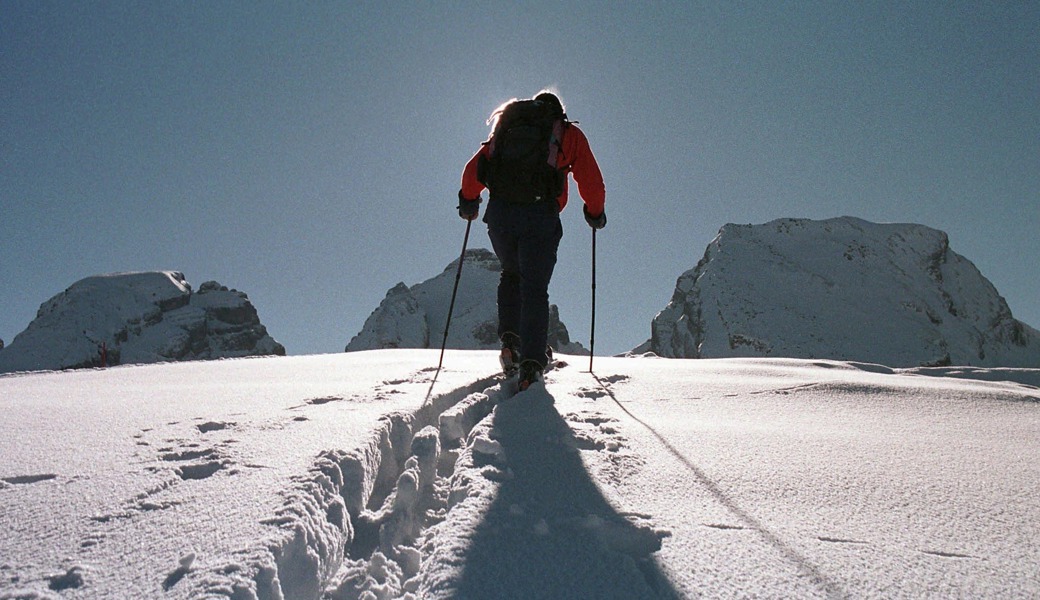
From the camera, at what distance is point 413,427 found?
2156 mm

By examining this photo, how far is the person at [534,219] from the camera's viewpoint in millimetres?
3469

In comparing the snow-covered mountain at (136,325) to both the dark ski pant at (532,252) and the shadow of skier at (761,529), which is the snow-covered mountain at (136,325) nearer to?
the dark ski pant at (532,252)

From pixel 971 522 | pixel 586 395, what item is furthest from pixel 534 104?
pixel 971 522

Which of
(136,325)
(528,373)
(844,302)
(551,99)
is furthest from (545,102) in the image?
(136,325)

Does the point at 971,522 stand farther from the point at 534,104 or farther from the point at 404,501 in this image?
the point at 534,104

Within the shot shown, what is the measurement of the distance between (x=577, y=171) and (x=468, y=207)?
0.97 meters

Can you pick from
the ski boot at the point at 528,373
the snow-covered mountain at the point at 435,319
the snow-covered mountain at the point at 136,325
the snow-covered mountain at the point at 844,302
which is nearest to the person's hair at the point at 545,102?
the ski boot at the point at 528,373

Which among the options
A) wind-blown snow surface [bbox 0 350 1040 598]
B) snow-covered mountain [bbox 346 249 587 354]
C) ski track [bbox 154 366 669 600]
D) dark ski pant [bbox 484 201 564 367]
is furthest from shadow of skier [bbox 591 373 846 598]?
snow-covered mountain [bbox 346 249 587 354]

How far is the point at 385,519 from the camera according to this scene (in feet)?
4.70

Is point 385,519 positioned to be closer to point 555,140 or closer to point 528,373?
point 528,373

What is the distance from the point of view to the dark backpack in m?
3.45

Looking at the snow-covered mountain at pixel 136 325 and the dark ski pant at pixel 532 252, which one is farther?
the snow-covered mountain at pixel 136 325

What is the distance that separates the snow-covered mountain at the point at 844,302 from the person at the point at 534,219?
50.3 meters

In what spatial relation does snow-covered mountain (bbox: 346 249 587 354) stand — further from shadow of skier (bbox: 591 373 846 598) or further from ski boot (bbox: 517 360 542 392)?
shadow of skier (bbox: 591 373 846 598)
